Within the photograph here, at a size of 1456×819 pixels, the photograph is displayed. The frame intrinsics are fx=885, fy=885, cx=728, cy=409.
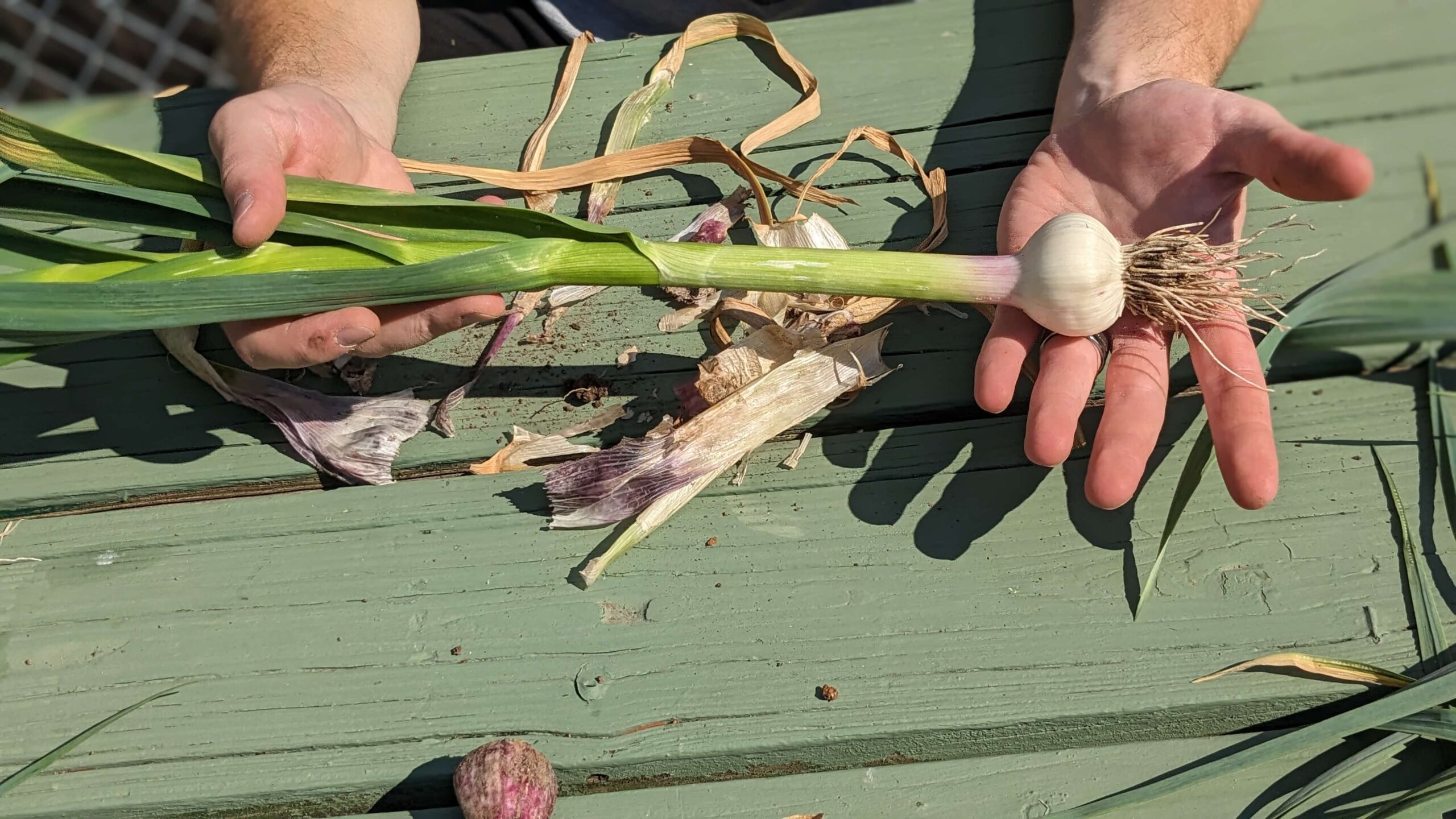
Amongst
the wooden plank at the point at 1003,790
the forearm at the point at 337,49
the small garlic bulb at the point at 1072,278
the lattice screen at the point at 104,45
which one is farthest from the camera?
the lattice screen at the point at 104,45

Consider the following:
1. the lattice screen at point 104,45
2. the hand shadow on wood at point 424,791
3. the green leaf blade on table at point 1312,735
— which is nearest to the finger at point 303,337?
the hand shadow on wood at point 424,791

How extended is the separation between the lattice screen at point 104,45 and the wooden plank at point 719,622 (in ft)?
15.5

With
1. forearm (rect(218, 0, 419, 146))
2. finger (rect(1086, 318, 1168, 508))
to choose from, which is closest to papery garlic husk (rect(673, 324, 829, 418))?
finger (rect(1086, 318, 1168, 508))

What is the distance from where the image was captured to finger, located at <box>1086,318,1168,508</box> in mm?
1265

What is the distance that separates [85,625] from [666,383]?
1.01 metres

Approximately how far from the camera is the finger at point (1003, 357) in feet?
4.39

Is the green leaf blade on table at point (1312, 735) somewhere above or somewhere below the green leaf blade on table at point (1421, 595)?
below

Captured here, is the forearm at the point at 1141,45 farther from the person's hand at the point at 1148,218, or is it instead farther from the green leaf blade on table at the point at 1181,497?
the green leaf blade on table at the point at 1181,497

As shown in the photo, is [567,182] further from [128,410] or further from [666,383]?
[128,410]

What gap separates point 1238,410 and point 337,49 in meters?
1.86

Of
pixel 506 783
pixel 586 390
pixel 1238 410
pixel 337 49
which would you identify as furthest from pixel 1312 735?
pixel 337 49

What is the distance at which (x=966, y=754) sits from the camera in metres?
1.26

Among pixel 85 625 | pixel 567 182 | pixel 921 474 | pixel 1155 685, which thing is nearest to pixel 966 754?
pixel 1155 685

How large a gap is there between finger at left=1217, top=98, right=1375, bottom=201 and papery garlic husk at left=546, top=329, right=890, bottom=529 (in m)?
0.65
